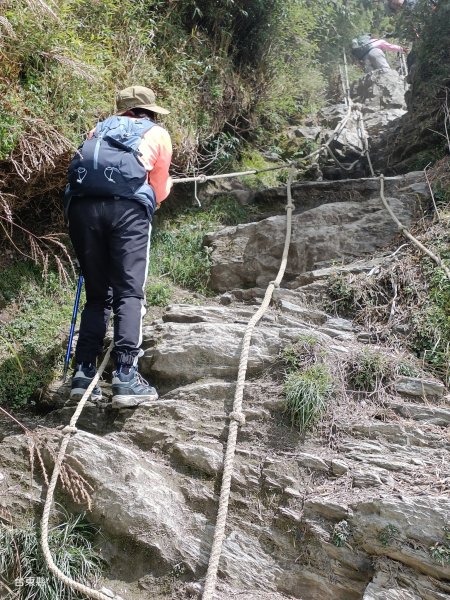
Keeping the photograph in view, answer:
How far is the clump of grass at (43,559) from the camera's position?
3354 millimetres

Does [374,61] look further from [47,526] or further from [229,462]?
[47,526]

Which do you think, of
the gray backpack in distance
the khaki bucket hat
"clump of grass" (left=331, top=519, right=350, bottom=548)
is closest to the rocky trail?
"clump of grass" (left=331, top=519, right=350, bottom=548)

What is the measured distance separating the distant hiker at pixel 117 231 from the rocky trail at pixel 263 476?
1.26 ft

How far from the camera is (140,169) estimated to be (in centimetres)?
429

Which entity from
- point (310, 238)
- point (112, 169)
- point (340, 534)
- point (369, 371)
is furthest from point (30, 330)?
point (340, 534)

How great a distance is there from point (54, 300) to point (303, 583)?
3.56 metres

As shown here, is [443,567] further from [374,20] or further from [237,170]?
[374,20]

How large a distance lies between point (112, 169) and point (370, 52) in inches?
427

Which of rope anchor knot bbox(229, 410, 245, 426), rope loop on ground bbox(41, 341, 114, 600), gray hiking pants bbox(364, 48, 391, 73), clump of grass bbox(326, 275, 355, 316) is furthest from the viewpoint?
gray hiking pants bbox(364, 48, 391, 73)

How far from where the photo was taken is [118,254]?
→ 4.23m

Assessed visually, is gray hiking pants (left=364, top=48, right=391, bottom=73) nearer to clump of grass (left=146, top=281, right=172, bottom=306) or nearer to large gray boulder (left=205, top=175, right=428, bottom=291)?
large gray boulder (left=205, top=175, right=428, bottom=291)

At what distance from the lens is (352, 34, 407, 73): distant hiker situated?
13.3 m

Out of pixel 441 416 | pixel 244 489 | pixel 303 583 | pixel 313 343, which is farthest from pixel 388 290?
pixel 303 583

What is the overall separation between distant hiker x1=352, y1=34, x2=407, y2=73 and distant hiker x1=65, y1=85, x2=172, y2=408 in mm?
10096
